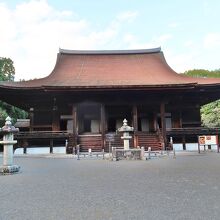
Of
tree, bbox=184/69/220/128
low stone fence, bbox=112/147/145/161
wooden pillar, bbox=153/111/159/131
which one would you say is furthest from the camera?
tree, bbox=184/69/220/128

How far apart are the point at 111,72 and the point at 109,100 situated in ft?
13.7

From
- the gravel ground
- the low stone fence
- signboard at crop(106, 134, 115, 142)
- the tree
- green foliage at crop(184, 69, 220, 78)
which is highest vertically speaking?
green foliage at crop(184, 69, 220, 78)

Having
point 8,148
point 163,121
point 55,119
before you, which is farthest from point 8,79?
point 8,148

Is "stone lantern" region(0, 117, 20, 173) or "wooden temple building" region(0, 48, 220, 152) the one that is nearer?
"stone lantern" region(0, 117, 20, 173)

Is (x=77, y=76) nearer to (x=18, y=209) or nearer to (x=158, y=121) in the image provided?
(x=158, y=121)

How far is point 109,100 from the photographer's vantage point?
19938 millimetres

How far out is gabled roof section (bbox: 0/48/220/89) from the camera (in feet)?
60.9

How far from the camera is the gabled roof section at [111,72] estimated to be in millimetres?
18562

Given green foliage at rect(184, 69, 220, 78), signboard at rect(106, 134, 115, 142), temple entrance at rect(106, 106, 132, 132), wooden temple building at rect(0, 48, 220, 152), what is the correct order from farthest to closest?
green foliage at rect(184, 69, 220, 78), temple entrance at rect(106, 106, 132, 132), wooden temple building at rect(0, 48, 220, 152), signboard at rect(106, 134, 115, 142)

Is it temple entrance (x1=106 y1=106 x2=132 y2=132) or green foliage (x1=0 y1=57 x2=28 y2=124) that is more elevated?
green foliage (x1=0 y1=57 x2=28 y2=124)

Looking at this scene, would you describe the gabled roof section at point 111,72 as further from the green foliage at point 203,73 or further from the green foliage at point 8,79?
the green foliage at point 203,73

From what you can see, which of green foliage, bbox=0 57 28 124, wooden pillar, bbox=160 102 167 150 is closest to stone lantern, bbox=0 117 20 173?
wooden pillar, bbox=160 102 167 150

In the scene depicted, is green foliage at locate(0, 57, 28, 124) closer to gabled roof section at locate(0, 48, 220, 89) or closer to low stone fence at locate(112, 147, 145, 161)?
gabled roof section at locate(0, 48, 220, 89)

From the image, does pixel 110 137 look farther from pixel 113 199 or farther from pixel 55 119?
pixel 113 199
